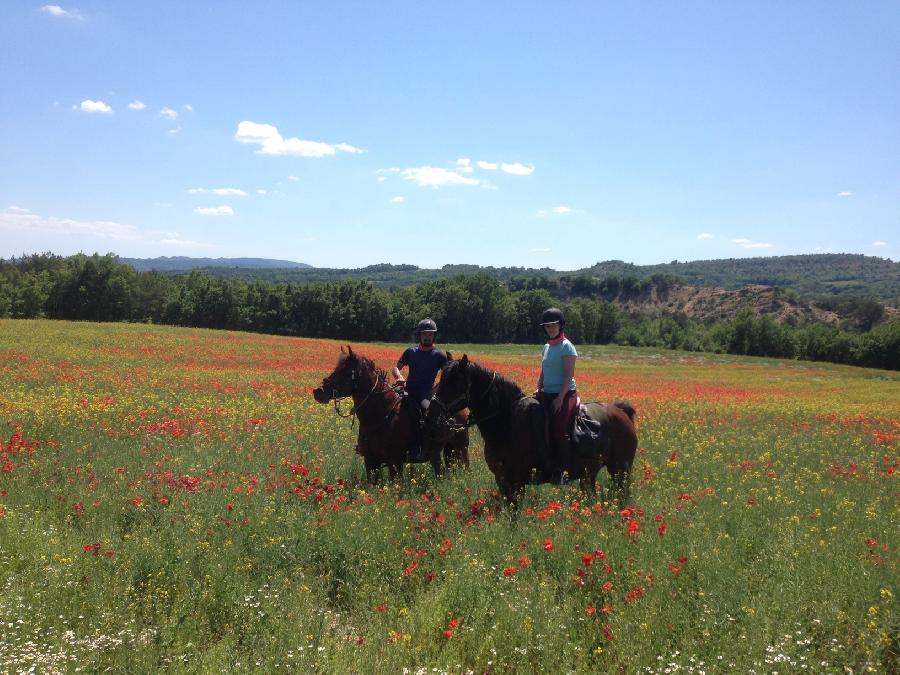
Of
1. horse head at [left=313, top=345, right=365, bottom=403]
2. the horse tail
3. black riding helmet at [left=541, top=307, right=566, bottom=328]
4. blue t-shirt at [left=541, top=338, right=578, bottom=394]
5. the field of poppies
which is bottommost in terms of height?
the field of poppies

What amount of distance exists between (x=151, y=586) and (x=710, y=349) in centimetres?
10583

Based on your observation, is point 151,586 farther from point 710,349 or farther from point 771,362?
point 710,349

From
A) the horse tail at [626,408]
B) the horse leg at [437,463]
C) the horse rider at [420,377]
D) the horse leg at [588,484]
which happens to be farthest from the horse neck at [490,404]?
the horse tail at [626,408]

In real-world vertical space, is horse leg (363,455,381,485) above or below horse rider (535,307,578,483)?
below

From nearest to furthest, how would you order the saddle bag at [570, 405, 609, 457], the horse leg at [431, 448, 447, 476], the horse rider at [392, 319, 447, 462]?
1. the saddle bag at [570, 405, 609, 457]
2. the horse rider at [392, 319, 447, 462]
3. the horse leg at [431, 448, 447, 476]

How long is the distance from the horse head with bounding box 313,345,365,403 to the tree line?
78980 millimetres

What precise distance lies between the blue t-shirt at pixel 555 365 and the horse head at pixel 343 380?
294 cm

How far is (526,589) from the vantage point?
498 centimetres

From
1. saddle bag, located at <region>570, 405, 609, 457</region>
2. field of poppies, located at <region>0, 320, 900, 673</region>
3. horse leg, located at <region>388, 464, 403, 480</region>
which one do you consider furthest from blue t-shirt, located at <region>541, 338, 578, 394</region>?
horse leg, located at <region>388, 464, 403, 480</region>

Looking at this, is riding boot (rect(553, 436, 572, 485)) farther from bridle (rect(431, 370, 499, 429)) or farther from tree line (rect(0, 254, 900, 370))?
tree line (rect(0, 254, 900, 370))

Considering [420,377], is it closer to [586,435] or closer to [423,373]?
[423,373]

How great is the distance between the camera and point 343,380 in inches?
330

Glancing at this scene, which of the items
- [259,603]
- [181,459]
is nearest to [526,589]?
[259,603]

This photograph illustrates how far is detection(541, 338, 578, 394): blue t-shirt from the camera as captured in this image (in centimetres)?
739
